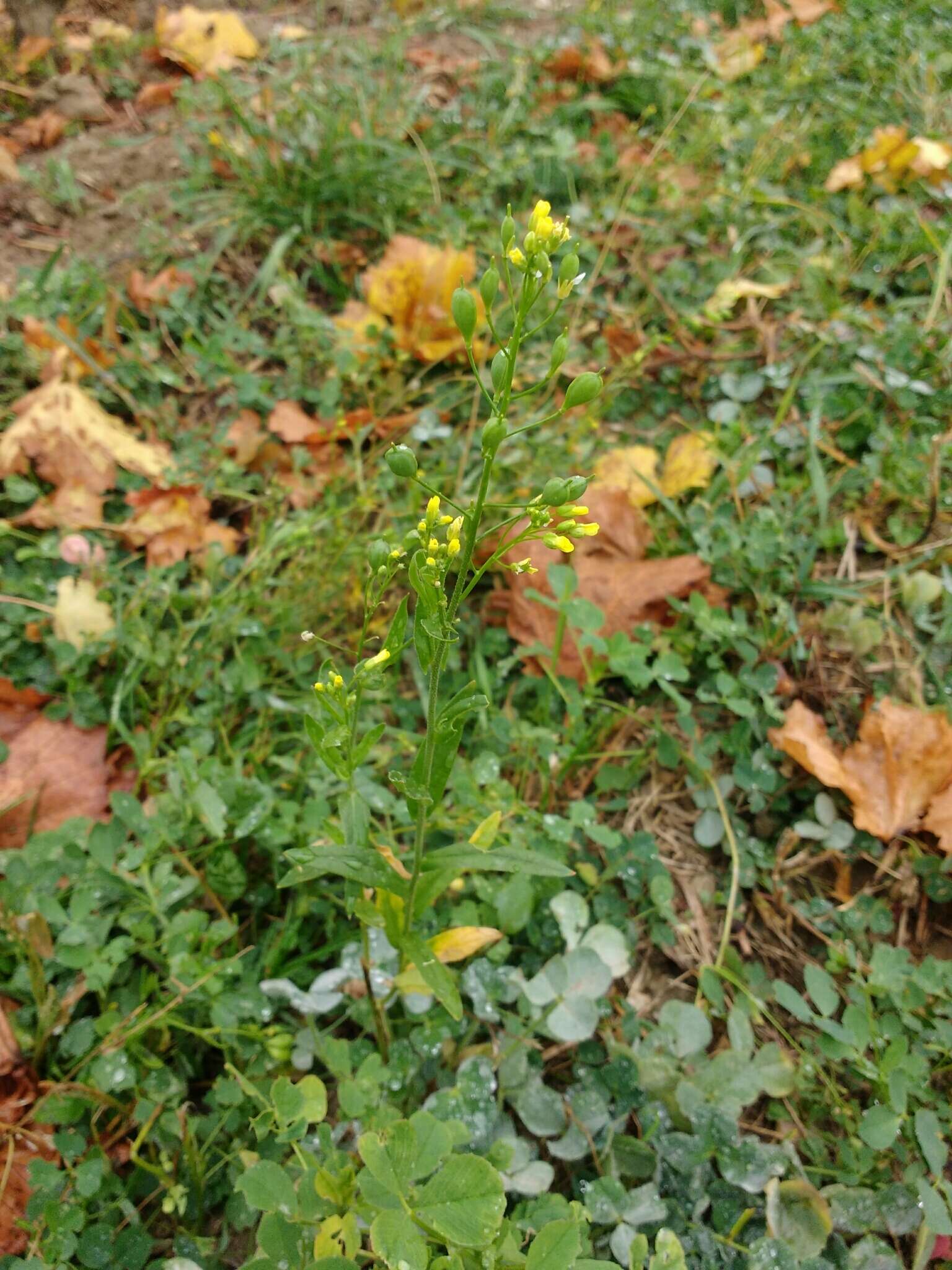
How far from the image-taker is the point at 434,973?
1.28m

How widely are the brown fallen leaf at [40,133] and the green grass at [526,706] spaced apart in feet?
1.70

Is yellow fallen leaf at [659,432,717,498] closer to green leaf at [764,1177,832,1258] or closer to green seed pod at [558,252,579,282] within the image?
green seed pod at [558,252,579,282]

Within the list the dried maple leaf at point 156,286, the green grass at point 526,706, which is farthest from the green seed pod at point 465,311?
the dried maple leaf at point 156,286

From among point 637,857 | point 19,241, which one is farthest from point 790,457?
point 19,241

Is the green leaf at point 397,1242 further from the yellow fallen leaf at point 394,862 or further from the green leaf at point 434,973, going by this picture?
the yellow fallen leaf at point 394,862

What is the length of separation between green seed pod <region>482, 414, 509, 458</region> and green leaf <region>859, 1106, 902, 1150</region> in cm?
126

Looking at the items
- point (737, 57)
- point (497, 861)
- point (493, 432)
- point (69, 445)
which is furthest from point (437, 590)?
point (737, 57)

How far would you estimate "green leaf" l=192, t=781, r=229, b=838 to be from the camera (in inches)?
62.9

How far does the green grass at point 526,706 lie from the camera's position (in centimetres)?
140

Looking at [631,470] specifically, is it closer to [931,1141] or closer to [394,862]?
[394,862]

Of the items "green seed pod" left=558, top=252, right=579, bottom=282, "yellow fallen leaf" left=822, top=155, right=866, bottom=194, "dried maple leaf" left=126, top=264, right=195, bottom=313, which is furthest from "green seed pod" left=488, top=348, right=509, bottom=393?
"yellow fallen leaf" left=822, top=155, right=866, bottom=194

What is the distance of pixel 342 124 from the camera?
109 inches

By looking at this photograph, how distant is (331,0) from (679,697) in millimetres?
3404

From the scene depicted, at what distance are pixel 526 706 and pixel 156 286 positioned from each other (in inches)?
68.6
